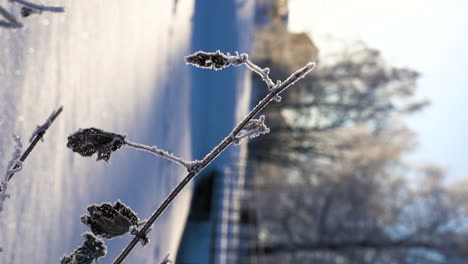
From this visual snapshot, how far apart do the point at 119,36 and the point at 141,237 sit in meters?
0.50

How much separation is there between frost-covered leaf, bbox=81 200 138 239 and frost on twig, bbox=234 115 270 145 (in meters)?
0.08

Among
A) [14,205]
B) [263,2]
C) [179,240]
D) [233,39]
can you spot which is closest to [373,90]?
[263,2]

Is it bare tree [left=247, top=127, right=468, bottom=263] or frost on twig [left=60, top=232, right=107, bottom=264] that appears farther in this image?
bare tree [left=247, top=127, right=468, bottom=263]

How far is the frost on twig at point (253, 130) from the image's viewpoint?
1.09 feet

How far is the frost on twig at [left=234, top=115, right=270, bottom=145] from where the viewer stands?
13.1 inches

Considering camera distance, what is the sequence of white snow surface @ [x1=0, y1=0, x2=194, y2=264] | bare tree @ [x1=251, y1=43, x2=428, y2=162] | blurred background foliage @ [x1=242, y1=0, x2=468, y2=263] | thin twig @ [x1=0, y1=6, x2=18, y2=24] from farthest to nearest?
1. blurred background foliage @ [x1=242, y1=0, x2=468, y2=263]
2. bare tree @ [x1=251, y1=43, x2=428, y2=162]
3. white snow surface @ [x1=0, y1=0, x2=194, y2=264]
4. thin twig @ [x1=0, y1=6, x2=18, y2=24]

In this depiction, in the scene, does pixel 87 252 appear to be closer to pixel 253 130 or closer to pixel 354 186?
pixel 253 130

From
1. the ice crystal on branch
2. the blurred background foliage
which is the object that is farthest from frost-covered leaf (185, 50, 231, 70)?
the blurred background foliage

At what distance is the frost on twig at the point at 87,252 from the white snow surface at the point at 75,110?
0.05 metres

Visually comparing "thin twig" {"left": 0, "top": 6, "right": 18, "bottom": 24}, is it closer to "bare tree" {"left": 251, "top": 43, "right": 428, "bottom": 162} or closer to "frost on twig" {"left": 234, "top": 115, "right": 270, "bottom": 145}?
"frost on twig" {"left": 234, "top": 115, "right": 270, "bottom": 145}

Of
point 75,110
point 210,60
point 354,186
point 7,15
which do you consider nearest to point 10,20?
point 7,15

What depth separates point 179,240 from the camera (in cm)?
174

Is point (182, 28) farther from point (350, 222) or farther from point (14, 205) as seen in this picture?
point (350, 222)

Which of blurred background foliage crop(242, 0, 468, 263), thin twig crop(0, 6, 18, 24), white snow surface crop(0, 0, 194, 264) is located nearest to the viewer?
thin twig crop(0, 6, 18, 24)
